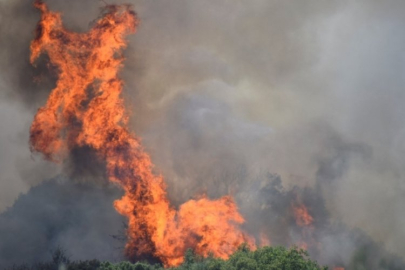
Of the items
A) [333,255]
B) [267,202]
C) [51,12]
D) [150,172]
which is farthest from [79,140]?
[333,255]

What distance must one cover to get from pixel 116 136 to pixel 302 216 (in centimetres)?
2077

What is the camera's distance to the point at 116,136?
6925cm

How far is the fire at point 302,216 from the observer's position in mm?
73062

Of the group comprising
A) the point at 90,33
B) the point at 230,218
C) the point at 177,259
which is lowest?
the point at 177,259

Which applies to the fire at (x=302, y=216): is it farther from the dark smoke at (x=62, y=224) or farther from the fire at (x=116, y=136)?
the dark smoke at (x=62, y=224)

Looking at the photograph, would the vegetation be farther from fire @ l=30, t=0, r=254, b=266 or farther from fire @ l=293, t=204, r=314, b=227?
fire @ l=293, t=204, r=314, b=227

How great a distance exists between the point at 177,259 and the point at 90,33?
77.0 feet

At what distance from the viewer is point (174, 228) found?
224ft

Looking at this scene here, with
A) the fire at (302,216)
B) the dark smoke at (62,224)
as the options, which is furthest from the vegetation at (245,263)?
the fire at (302,216)

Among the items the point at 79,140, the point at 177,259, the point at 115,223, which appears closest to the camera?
the point at 177,259

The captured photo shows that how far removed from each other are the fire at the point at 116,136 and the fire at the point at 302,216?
5.88 m

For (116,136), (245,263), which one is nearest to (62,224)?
(116,136)

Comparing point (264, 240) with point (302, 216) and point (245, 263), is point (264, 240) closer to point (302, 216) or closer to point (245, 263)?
point (302, 216)

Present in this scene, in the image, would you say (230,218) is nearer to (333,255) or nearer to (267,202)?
(267,202)
